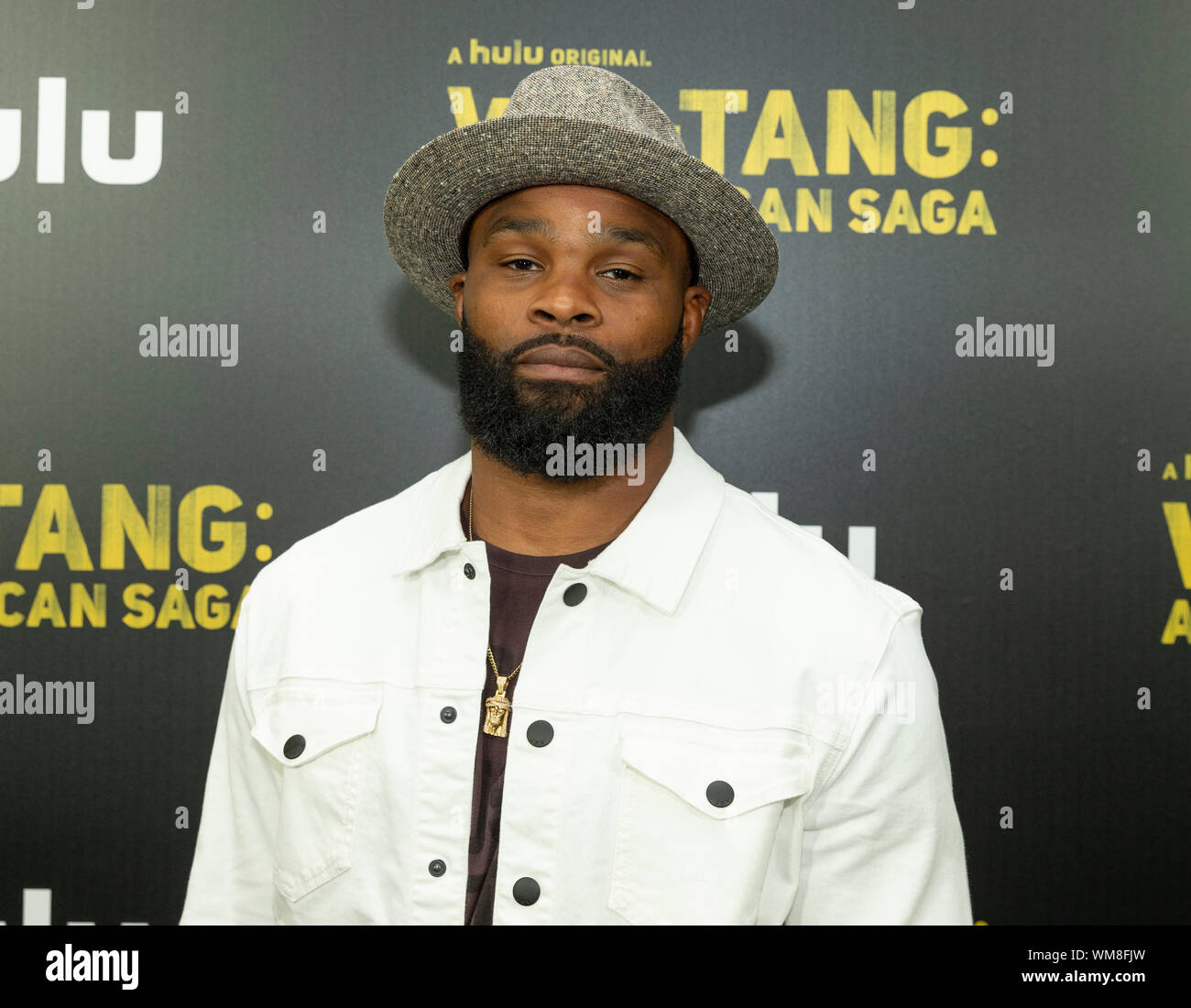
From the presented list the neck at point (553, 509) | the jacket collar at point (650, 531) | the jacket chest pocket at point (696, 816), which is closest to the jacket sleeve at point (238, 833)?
the jacket collar at point (650, 531)

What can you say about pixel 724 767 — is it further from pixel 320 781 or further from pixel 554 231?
pixel 554 231

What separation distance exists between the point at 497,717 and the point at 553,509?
300 mm

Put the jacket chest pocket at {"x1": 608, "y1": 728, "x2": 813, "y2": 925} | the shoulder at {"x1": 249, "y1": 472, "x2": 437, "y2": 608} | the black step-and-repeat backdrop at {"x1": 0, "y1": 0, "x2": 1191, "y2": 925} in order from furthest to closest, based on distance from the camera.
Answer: the black step-and-repeat backdrop at {"x1": 0, "y1": 0, "x2": 1191, "y2": 925} → the shoulder at {"x1": 249, "y1": 472, "x2": 437, "y2": 608} → the jacket chest pocket at {"x1": 608, "y1": 728, "x2": 813, "y2": 925}

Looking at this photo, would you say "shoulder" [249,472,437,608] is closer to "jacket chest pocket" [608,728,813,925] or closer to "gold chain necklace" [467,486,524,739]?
"gold chain necklace" [467,486,524,739]

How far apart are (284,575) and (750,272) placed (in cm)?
86

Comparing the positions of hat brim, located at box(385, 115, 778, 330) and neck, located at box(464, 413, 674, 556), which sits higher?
hat brim, located at box(385, 115, 778, 330)

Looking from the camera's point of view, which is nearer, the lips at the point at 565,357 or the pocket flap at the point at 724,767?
the pocket flap at the point at 724,767

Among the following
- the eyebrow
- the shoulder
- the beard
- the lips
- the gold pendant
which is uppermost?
the eyebrow

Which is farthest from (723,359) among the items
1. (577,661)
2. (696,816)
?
(696,816)

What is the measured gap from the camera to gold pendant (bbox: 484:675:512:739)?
1.25 m

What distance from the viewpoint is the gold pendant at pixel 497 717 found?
4.10ft

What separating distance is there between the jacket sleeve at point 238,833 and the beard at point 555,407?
50cm

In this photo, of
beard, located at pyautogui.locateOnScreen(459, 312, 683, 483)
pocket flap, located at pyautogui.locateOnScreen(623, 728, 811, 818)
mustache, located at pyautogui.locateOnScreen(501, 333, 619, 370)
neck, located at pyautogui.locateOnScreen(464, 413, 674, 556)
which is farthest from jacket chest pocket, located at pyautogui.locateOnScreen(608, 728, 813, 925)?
mustache, located at pyautogui.locateOnScreen(501, 333, 619, 370)

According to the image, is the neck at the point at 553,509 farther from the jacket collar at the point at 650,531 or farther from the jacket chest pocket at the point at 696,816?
the jacket chest pocket at the point at 696,816
